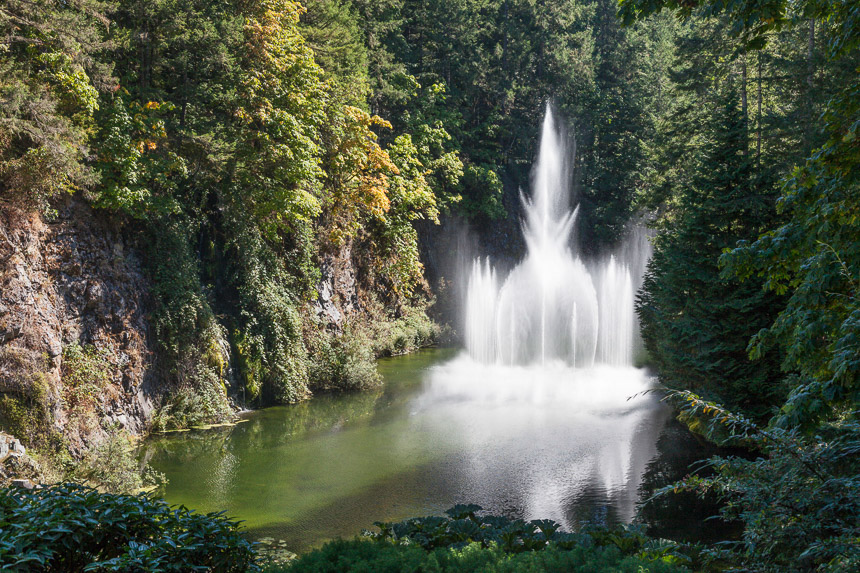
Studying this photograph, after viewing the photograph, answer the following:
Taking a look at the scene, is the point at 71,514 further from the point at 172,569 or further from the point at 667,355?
the point at 667,355

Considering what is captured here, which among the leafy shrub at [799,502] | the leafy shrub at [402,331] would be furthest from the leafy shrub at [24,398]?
the leafy shrub at [402,331]

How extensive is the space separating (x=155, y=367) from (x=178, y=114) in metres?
5.89

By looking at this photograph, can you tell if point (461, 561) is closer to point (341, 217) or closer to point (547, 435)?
point (547, 435)

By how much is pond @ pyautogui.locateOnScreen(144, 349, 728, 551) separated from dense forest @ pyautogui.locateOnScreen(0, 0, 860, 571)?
1.10 meters

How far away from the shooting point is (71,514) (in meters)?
3.99

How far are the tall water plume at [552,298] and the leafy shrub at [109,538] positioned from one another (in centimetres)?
1574

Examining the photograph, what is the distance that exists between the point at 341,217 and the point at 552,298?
1060cm

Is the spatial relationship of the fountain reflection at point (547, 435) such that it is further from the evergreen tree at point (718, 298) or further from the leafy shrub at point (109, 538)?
the leafy shrub at point (109, 538)

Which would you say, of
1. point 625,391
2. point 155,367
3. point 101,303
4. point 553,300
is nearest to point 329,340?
point 155,367

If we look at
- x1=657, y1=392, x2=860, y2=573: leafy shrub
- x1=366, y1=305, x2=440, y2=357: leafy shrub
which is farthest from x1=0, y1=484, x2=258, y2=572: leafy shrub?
x1=366, y1=305, x2=440, y2=357: leafy shrub

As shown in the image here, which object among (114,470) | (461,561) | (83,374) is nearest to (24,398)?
(83,374)

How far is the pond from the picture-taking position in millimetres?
8234

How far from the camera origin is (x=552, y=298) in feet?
83.1

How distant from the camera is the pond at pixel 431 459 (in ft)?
27.0
